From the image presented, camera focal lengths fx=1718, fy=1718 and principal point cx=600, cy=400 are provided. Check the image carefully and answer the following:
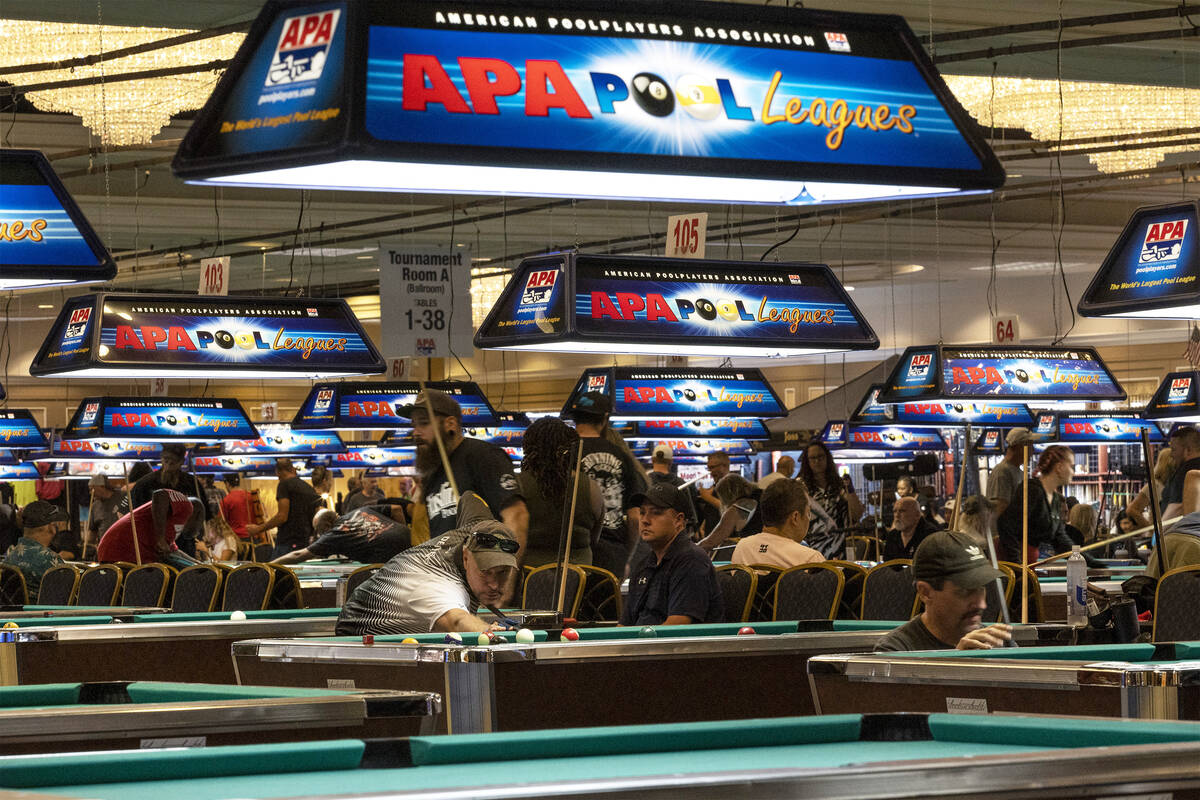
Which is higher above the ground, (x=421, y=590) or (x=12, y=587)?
(x=421, y=590)

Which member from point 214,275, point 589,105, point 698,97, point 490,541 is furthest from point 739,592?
point 214,275

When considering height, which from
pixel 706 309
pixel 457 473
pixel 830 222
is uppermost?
pixel 830 222

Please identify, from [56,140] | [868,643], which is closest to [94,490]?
[56,140]

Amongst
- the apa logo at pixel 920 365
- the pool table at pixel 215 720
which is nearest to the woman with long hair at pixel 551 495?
the pool table at pixel 215 720

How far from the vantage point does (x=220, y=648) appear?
277 inches

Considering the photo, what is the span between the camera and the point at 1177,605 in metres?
6.26

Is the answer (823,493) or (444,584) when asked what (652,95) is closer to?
(444,584)

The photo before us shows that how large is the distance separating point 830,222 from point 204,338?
9.66 metres

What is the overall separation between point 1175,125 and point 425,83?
33.3 ft

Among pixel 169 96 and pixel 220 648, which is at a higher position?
pixel 169 96

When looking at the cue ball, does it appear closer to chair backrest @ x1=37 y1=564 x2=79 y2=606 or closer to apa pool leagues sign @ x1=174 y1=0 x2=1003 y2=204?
chair backrest @ x1=37 y1=564 x2=79 y2=606

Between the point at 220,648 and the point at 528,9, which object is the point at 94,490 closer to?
the point at 220,648

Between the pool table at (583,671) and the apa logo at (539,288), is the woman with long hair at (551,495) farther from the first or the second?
the pool table at (583,671)

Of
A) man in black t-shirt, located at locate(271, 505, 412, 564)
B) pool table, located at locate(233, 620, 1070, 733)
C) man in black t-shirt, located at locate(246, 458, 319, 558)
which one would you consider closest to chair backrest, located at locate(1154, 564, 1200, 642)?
pool table, located at locate(233, 620, 1070, 733)
